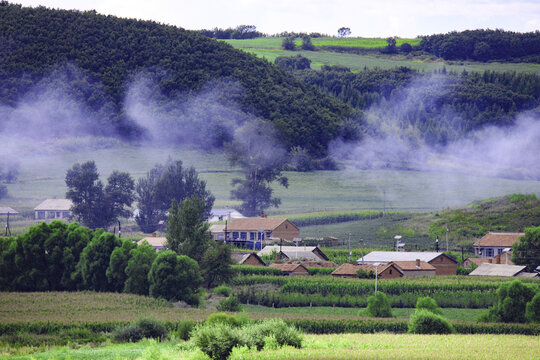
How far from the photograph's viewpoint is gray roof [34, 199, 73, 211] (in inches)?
4200

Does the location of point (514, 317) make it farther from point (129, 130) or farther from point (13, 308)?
point (129, 130)

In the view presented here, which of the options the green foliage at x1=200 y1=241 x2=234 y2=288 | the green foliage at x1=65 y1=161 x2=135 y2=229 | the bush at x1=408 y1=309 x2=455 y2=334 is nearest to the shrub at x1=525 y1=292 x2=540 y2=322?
the bush at x1=408 y1=309 x2=455 y2=334

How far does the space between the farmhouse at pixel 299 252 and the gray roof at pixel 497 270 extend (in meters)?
15.1

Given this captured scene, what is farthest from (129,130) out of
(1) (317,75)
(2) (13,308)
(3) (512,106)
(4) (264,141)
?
(2) (13,308)

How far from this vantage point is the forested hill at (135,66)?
158125 millimetres

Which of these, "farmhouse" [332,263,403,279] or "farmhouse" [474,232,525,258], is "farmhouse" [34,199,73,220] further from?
"farmhouse" [474,232,525,258]

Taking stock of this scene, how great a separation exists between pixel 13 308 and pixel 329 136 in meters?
106

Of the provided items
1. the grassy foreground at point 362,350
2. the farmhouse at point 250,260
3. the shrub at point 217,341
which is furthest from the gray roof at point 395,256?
the shrub at point 217,341

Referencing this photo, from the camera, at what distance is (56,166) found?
129m

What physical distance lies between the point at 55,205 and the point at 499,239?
2184 inches

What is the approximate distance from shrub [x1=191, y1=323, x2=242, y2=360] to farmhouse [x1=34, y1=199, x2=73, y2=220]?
7787 cm

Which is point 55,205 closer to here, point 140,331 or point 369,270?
point 369,270

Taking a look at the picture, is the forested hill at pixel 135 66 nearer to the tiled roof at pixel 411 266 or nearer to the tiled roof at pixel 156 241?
the tiled roof at pixel 156 241

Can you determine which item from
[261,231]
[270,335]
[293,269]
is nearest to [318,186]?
[261,231]
